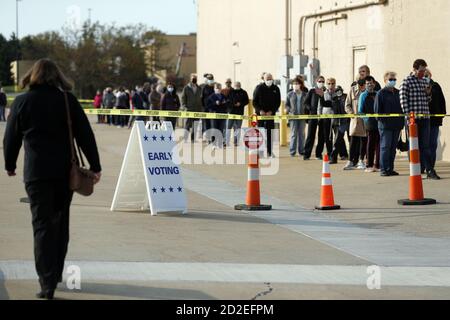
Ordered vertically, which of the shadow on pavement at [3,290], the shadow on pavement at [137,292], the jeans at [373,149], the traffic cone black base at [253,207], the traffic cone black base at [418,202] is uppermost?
the jeans at [373,149]

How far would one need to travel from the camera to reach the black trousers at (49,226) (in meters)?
8.36

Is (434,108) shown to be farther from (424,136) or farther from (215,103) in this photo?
(215,103)

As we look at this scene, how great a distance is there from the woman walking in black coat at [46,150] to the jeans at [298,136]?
1531cm

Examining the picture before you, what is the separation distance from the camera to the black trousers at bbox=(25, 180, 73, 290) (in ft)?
27.4

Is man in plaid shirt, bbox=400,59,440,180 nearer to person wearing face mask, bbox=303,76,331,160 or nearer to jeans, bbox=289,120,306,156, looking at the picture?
person wearing face mask, bbox=303,76,331,160

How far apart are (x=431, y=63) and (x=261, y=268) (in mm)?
13031

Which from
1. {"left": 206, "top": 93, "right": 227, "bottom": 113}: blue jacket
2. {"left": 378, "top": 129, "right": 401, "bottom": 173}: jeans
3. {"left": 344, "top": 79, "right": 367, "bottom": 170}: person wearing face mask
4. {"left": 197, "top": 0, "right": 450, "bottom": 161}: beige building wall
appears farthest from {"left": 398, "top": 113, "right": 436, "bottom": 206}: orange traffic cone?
{"left": 206, "top": 93, "right": 227, "bottom": 113}: blue jacket

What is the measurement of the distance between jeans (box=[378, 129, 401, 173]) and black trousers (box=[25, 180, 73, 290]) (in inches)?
412

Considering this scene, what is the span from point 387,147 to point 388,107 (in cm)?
69

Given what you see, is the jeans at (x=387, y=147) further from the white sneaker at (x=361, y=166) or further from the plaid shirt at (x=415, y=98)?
the white sneaker at (x=361, y=166)

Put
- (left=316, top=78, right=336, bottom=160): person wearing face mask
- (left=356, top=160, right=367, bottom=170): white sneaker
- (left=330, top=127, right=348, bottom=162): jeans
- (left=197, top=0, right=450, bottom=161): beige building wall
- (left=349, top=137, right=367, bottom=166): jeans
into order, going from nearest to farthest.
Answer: (left=349, top=137, right=367, bottom=166): jeans < (left=356, top=160, right=367, bottom=170): white sneaker < (left=330, top=127, right=348, bottom=162): jeans < (left=316, top=78, right=336, bottom=160): person wearing face mask < (left=197, top=0, right=450, bottom=161): beige building wall

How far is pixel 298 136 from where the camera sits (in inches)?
950

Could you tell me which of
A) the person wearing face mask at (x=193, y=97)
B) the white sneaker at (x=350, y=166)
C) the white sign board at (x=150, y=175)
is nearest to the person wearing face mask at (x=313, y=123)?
the white sneaker at (x=350, y=166)
